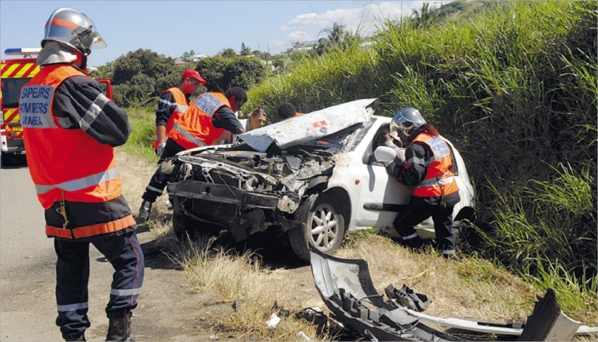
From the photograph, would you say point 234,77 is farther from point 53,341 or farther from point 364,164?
point 53,341

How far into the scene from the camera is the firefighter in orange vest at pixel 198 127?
7637 millimetres

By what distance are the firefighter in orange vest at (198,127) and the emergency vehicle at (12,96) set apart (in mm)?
9282

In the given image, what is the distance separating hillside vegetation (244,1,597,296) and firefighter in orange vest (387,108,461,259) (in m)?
0.49

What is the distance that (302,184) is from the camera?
5.86m

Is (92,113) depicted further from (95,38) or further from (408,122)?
(408,122)

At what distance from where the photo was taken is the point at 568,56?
701 centimetres

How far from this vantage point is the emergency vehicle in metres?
16.3

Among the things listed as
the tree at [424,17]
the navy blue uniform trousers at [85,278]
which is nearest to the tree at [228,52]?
the tree at [424,17]

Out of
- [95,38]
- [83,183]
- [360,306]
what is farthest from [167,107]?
[360,306]

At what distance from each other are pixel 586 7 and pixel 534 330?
461cm

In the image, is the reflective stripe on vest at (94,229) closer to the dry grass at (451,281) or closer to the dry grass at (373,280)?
the dry grass at (373,280)

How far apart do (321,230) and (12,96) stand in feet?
43.8

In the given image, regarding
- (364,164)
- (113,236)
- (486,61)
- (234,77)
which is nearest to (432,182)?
(364,164)

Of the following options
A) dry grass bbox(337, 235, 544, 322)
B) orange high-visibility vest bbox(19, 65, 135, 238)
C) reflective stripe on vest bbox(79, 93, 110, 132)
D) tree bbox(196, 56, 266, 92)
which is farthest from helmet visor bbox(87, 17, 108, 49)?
tree bbox(196, 56, 266, 92)
